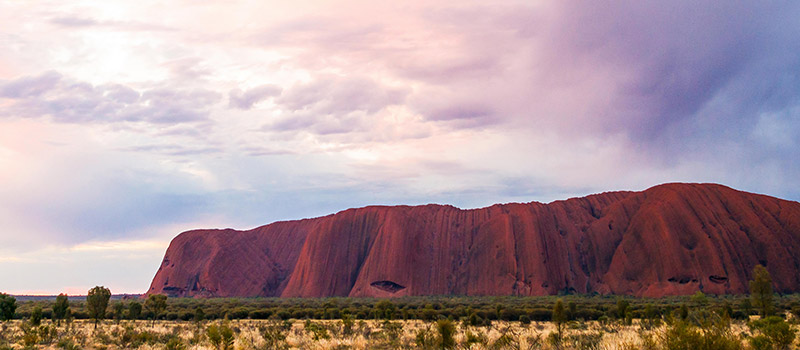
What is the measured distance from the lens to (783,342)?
Answer: 19250 mm

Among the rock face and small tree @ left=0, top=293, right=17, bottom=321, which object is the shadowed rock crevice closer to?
the rock face

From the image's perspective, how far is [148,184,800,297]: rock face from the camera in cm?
9650

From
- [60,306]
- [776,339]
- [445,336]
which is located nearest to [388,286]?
[60,306]

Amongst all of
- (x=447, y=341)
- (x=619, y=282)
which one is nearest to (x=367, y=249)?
(x=619, y=282)

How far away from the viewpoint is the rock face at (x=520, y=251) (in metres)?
96.5

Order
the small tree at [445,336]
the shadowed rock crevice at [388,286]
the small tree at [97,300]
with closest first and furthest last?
the small tree at [445,336] < the small tree at [97,300] < the shadowed rock crevice at [388,286]

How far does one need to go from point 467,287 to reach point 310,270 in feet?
103

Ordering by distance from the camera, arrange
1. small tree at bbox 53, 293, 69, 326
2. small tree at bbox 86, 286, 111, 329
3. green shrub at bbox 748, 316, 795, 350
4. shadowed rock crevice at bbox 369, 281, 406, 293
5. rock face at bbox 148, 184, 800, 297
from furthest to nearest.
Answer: shadowed rock crevice at bbox 369, 281, 406, 293
rock face at bbox 148, 184, 800, 297
small tree at bbox 53, 293, 69, 326
small tree at bbox 86, 286, 111, 329
green shrub at bbox 748, 316, 795, 350

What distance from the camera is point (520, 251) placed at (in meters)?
110

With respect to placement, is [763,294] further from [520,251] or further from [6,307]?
[520,251]

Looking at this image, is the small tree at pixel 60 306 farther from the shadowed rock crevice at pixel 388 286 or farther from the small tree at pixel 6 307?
the shadowed rock crevice at pixel 388 286

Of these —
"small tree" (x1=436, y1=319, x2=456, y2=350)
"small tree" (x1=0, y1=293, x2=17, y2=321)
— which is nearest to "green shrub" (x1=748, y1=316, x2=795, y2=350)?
"small tree" (x1=436, y1=319, x2=456, y2=350)

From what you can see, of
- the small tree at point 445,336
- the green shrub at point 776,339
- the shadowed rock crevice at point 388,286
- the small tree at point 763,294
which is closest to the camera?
the small tree at point 445,336

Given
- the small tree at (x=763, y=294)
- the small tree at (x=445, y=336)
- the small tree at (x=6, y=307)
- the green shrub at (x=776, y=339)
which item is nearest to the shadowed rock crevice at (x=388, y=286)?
the small tree at (x=6, y=307)
